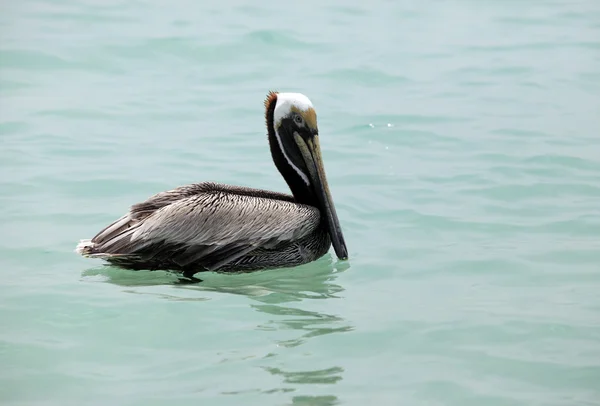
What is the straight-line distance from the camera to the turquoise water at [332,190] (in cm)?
516

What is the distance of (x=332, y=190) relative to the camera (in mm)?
8281

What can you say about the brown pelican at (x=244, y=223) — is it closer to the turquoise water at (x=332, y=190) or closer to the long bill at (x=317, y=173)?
the long bill at (x=317, y=173)

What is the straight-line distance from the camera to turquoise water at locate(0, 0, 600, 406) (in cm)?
516

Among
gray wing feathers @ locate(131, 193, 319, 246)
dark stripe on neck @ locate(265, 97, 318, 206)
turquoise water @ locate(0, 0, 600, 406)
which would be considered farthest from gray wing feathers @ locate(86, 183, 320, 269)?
dark stripe on neck @ locate(265, 97, 318, 206)

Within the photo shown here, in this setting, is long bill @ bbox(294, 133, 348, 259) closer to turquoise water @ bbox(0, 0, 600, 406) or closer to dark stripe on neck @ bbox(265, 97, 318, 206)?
dark stripe on neck @ bbox(265, 97, 318, 206)

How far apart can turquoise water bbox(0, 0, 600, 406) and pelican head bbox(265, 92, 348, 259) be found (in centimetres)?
41

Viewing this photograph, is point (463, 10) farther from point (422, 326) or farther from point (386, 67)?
point (422, 326)

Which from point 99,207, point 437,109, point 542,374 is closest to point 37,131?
point 99,207

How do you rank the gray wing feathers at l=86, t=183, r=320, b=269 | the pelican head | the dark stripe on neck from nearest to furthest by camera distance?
the gray wing feathers at l=86, t=183, r=320, b=269
the pelican head
the dark stripe on neck

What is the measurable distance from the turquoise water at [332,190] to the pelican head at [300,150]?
0.41 metres

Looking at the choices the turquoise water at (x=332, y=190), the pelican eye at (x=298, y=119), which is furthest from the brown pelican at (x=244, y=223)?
the turquoise water at (x=332, y=190)

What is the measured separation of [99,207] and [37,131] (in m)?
2.28

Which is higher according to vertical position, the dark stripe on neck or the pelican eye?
the pelican eye

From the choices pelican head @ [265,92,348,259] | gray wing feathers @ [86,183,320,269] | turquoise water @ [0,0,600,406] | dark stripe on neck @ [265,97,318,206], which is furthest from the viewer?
dark stripe on neck @ [265,97,318,206]
